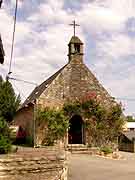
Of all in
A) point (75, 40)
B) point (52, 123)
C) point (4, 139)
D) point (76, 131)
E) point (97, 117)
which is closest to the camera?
point (4, 139)

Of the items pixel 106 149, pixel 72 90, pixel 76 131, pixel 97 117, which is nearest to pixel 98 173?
pixel 106 149

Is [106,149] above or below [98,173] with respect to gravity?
above

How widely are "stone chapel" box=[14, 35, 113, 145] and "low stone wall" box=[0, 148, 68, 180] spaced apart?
1662 centimetres

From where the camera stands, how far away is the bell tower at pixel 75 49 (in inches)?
1264

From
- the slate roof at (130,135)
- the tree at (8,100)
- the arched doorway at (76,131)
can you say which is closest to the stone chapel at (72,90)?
the arched doorway at (76,131)

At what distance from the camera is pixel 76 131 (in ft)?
105

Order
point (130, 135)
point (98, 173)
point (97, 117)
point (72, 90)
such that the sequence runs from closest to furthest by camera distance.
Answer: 1. point (98, 173)
2. point (97, 117)
3. point (72, 90)
4. point (130, 135)

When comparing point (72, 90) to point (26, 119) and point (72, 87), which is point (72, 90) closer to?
point (72, 87)

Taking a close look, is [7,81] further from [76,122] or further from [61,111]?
[76,122]

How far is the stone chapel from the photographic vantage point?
29.0 meters

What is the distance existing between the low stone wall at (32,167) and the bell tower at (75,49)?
68.2 feet

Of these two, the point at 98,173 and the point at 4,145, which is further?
the point at 98,173

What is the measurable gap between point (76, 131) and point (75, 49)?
24.3 feet

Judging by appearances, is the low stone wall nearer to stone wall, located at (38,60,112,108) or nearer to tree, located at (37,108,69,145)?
tree, located at (37,108,69,145)
